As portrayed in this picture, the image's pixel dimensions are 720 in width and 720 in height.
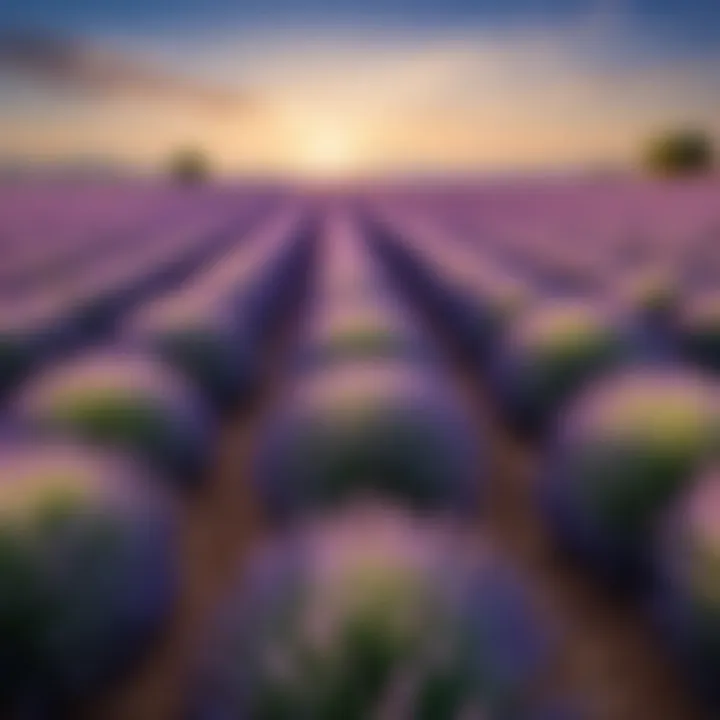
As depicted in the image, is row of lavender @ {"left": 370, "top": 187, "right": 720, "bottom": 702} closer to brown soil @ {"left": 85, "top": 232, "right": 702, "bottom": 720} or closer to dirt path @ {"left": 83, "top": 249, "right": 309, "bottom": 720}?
brown soil @ {"left": 85, "top": 232, "right": 702, "bottom": 720}

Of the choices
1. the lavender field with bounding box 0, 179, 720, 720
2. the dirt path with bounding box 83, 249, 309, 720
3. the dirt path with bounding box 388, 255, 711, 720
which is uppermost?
the lavender field with bounding box 0, 179, 720, 720

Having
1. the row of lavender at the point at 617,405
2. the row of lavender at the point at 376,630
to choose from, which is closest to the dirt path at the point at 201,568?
the row of lavender at the point at 376,630

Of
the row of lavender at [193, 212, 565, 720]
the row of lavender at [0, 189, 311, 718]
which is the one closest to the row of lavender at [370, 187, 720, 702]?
the row of lavender at [193, 212, 565, 720]

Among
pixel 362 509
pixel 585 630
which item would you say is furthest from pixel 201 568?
pixel 585 630

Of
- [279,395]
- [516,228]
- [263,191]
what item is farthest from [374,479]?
[263,191]

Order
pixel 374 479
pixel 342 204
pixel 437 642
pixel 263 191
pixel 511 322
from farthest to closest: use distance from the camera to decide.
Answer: pixel 263 191 → pixel 342 204 → pixel 511 322 → pixel 374 479 → pixel 437 642

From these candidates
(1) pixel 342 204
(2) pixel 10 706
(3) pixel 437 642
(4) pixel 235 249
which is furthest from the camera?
(1) pixel 342 204

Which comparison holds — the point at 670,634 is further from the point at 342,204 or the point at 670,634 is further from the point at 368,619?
the point at 342,204
